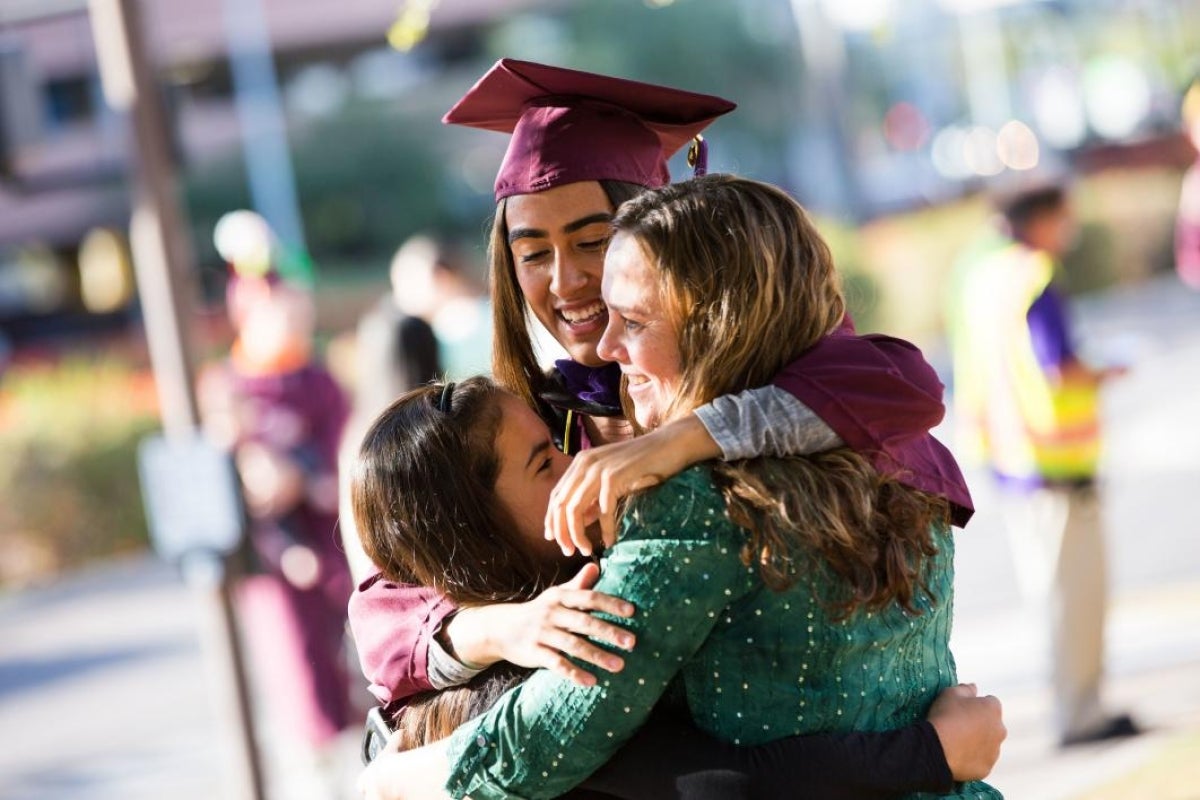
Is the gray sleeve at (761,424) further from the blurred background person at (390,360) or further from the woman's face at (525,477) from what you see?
the blurred background person at (390,360)

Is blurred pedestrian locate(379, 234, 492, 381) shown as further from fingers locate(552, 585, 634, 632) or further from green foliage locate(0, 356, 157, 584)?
green foliage locate(0, 356, 157, 584)

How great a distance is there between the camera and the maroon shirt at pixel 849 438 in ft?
6.25

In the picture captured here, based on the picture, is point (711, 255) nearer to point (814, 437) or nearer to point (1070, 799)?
point (814, 437)

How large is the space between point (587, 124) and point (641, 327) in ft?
2.34

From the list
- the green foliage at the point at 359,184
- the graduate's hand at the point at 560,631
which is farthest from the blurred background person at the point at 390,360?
the green foliage at the point at 359,184

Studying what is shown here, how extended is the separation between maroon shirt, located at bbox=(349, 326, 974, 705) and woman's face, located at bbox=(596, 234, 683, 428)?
0.48 feet

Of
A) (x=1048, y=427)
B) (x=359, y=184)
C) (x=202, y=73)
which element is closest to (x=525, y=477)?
(x=1048, y=427)

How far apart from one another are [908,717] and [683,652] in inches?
13.1

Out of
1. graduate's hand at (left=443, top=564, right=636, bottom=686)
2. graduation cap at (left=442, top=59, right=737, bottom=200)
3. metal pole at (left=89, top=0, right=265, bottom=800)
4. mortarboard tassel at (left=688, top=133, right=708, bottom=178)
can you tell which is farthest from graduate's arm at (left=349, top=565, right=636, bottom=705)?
metal pole at (left=89, top=0, right=265, bottom=800)

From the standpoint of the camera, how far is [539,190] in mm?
2590

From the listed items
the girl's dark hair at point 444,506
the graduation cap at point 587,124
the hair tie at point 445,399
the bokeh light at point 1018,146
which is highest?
A: the bokeh light at point 1018,146

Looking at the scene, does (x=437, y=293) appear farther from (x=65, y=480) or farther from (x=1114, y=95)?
(x=1114, y=95)

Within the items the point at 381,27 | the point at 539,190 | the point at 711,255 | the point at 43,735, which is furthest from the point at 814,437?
the point at 381,27

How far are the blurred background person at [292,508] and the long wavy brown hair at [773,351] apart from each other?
14.8 ft
